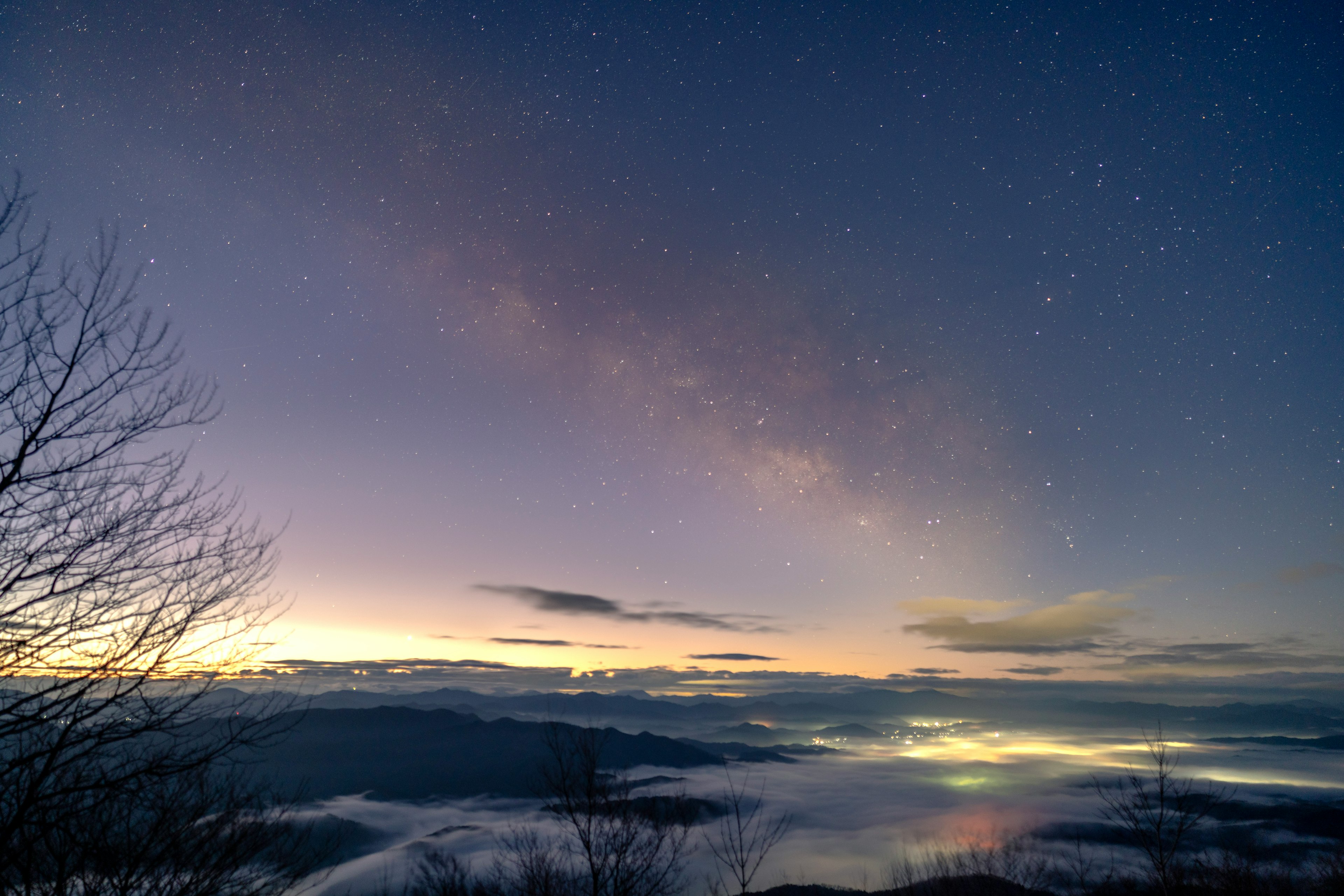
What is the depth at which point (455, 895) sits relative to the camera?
54.7m

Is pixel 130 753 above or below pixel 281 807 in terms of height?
above

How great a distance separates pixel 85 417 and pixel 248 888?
1029 centimetres

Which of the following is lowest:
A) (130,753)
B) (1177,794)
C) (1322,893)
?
(1322,893)

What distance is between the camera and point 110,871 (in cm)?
897

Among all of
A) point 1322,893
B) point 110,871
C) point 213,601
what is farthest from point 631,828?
point 1322,893

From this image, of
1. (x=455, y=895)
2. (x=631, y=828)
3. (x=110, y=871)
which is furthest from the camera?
(x=455, y=895)

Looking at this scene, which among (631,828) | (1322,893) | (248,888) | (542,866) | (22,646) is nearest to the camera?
(22,646)

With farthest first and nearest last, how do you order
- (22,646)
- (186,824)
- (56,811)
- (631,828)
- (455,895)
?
(455,895) → (631,828) → (186,824) → (56,811) → (22,646)

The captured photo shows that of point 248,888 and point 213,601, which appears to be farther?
point 248,888

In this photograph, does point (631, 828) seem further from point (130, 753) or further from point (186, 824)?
point (130, 753)

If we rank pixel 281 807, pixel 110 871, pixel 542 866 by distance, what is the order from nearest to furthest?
pixel 110 871
pixel 281 807
pixel 542 866

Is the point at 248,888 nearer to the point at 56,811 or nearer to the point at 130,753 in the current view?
the point at 56,811

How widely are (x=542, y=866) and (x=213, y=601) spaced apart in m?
19.7

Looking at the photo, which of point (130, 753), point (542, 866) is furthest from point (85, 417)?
point (542, 866)
